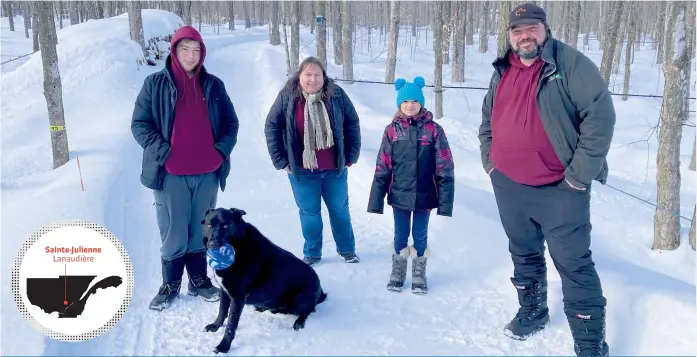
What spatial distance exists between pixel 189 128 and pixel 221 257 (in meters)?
1.12

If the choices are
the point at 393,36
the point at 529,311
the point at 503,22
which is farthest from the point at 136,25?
the point at 529,311

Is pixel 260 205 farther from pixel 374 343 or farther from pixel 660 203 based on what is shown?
pixel 660 203

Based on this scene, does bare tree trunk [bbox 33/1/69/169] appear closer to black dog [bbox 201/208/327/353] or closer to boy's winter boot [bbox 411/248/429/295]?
black dog [bbox 201/208/327/353]

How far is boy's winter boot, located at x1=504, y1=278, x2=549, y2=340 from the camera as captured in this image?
138 inches

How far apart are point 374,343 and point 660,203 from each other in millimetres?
5233

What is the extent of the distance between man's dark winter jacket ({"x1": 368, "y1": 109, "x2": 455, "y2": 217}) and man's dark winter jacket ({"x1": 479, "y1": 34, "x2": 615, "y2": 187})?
1155mm

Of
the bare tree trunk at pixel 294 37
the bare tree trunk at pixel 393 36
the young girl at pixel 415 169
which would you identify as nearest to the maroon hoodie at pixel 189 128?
the young girl at pixel 415 169

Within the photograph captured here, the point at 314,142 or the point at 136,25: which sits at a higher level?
the point at 136,25

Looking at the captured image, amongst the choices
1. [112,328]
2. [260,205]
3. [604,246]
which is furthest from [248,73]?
[112,328]

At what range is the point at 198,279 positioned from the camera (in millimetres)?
4168

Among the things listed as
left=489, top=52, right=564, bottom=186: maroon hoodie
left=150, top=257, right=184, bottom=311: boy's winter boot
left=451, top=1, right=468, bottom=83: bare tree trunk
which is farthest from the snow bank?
left=451, top=1, right=468, bottom=83: bare tree trunk

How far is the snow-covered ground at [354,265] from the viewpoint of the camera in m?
3.42

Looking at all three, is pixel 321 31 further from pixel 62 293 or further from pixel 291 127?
pixel 62 293

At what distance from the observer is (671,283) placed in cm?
393
